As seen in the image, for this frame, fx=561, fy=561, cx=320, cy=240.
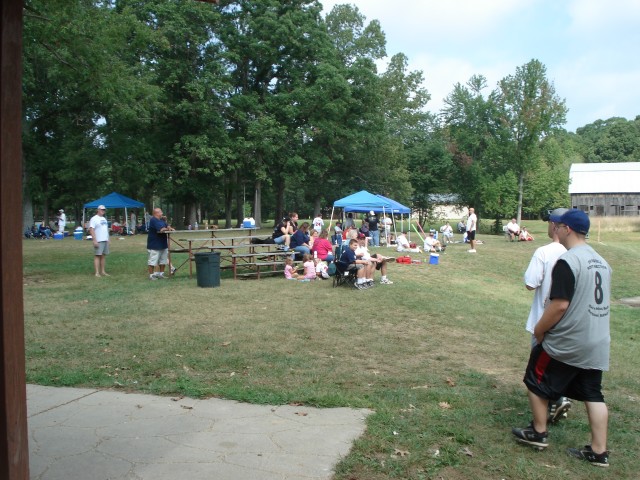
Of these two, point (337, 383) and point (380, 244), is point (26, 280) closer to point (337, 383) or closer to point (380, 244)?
point (337, 383)

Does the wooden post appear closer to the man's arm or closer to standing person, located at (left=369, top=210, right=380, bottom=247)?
the man's arm

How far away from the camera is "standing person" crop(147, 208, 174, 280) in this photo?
13867mm

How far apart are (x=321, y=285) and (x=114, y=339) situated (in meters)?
6.46

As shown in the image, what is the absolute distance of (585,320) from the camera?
4.01m

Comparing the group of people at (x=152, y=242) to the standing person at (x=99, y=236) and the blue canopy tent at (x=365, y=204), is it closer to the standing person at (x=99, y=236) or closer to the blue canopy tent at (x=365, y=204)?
the standing person at (x=99, y=236)

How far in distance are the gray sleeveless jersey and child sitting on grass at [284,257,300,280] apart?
1072 cm

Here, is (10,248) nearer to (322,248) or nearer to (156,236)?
(156,236)

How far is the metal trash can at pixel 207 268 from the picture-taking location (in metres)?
12.5

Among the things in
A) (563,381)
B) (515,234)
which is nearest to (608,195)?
(515,234)

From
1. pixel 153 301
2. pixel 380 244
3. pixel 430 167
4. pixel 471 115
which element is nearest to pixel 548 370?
pixel 153 301

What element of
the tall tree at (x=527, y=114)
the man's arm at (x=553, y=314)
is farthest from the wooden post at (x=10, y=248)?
the tall tree at (x=527, y=114)

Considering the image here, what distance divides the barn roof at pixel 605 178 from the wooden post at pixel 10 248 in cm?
5589

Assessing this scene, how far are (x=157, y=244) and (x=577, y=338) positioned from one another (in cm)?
1161

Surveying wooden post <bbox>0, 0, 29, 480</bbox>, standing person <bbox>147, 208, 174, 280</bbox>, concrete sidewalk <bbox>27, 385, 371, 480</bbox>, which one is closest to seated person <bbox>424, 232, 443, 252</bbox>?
standing person <bbox>147, 208, 174, 280</bbox>
